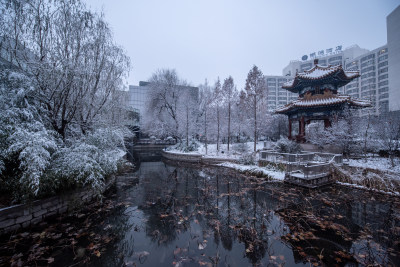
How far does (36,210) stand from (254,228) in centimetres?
646

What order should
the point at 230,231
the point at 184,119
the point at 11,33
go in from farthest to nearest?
the point at 184,119 → the point at 11,33 → the point at 230,231

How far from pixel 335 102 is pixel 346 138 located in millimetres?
3127

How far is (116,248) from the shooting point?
161 inches

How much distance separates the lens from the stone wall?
14.5 feet

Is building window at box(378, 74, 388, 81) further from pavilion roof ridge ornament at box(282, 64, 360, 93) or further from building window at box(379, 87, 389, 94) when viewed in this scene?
pavilion roof ridge ornament at box(282, 64, 360, 93)

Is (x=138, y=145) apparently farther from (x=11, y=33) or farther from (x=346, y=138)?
(x=346, y=138)

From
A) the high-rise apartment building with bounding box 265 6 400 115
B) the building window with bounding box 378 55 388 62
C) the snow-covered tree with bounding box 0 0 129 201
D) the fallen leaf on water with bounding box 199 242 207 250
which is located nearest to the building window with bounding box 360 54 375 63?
the high-rise apartment building with bounding box 265 6 400 115

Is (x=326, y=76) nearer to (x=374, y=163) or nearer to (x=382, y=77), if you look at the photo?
(x=374, y=163)

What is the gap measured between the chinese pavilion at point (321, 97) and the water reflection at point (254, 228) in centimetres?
940

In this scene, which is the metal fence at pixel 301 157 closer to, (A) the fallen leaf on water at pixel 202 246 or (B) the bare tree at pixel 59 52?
(A) the fallen leaf on water at pixel 202 246

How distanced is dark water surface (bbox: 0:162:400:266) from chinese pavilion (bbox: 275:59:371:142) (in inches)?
373

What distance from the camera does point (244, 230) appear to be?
4816 mm

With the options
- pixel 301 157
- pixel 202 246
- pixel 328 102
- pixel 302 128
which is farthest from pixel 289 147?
pixel 202 246

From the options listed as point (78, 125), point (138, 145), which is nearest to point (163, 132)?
point (138, 145)
